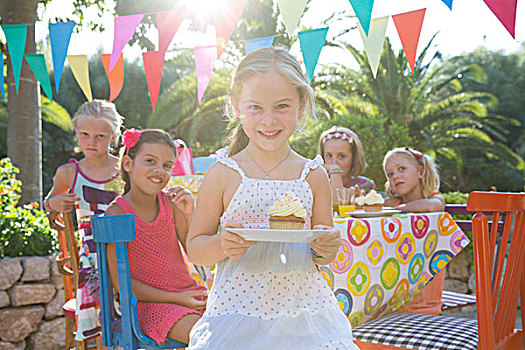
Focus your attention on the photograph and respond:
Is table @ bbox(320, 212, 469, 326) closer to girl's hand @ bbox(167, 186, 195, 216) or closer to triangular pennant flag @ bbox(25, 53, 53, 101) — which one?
girl's hand @ bbox(167, 186, 195, 216)

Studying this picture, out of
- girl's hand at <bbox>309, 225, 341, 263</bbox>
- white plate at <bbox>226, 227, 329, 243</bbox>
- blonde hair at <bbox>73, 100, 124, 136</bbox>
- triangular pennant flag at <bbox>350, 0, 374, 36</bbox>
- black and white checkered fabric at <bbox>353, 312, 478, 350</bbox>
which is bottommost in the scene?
black and white checkered fabric at <bbox>353, 312, 478, 350</bbox>

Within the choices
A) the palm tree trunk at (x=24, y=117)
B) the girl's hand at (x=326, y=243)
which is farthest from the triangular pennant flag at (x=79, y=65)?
the girl's hand at (x=326, y=243)

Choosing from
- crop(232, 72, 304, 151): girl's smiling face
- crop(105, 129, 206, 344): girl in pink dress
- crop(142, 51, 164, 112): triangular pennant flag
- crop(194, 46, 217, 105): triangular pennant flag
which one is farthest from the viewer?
crop(194, 46, 217, 105): triangular pennant flag

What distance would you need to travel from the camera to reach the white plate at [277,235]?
1.25 meters

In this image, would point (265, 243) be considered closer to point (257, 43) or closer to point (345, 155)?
point (345, 155)

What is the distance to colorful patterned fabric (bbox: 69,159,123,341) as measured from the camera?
2674mm

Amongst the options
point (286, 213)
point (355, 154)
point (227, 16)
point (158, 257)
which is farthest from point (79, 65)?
point (286, 213)

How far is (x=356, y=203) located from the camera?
127 inches

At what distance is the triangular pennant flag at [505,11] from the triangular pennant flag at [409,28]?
84 centimetres

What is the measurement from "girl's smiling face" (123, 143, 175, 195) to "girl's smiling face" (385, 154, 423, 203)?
170cm

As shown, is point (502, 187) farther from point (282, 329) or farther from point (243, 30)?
point (282, 329)

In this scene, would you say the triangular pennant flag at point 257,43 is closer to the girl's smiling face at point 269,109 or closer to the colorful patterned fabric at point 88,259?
the colorful patterned fabric at point 88,259

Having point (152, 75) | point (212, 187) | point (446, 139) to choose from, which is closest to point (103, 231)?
point (212, 187)

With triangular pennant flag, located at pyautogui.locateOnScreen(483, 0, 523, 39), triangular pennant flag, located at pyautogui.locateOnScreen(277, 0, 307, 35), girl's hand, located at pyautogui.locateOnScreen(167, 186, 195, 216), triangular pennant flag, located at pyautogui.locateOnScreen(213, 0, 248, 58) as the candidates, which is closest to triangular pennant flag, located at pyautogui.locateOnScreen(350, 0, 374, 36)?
triangular pennant flag, located at pyautogui.locateOnScreen(277, 0, 307, 35)
